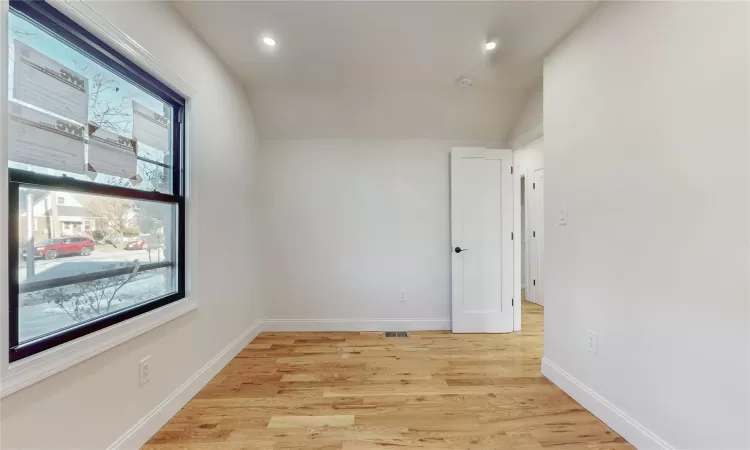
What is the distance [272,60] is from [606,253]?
2762 millimetres

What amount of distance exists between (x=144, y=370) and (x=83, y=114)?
4.27 feet

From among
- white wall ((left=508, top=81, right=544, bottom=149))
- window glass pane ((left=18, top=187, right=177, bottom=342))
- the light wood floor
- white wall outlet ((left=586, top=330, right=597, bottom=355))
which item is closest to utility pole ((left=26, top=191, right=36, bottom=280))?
window glass pane ((left=18, top=187, right=177, bottom=342))

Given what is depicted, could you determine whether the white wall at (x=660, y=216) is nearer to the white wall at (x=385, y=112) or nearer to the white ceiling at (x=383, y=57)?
the white ceiling at (x=383, y=57)

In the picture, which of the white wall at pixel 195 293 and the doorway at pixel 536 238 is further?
the doorway at pixel 536 238

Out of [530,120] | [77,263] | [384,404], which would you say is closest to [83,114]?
[77,263]

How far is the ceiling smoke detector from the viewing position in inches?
99.6

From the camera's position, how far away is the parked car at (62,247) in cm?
112

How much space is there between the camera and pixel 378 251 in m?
3.23

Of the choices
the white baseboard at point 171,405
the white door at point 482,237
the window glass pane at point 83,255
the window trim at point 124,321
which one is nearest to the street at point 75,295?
the window glass pane at point 83,255

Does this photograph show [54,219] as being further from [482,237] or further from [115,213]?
[482,237]

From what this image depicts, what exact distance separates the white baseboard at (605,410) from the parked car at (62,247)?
9.43 ft

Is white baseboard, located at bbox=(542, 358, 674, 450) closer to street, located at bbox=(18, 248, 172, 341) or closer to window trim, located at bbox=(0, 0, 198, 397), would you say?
window trim, located at bbox=(0, 0, 198, 397)

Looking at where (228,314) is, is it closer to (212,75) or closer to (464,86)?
(212,75)

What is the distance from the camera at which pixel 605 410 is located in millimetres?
Answer: 1659
